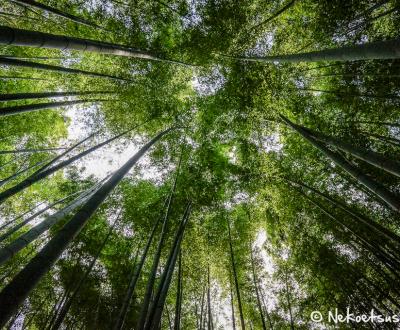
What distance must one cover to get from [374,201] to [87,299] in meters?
8.27

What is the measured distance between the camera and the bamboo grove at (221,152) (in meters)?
5.77

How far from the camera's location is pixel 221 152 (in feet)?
29.5

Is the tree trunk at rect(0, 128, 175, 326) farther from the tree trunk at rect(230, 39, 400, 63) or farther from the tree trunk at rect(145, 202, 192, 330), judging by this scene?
the tree trunk at rect(230, 39, 400, 63)

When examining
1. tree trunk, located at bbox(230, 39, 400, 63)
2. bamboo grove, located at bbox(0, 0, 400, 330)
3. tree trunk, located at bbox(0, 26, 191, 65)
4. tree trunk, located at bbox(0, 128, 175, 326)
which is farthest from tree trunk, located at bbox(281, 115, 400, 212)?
tree trunk, located at bbox(0, 26, 191, 65)

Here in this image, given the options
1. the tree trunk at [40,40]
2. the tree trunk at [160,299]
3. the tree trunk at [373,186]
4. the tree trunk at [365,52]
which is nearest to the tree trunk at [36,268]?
the tree trunk at [40,40]

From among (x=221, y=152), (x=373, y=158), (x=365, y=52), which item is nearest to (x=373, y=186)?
(x=373, y=158)

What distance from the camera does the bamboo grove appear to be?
5.77 m

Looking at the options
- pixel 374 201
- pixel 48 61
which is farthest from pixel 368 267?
pixel 48 61

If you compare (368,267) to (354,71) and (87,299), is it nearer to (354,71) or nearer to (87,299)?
(354,71)

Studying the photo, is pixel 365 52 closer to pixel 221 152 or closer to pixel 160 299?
pixel 160 299

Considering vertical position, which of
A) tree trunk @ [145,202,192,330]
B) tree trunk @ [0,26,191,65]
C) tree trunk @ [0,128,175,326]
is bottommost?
tree trunk @ [0,128,175,326]

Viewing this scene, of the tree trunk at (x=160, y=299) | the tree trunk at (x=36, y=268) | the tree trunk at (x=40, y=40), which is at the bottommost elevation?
the tree trunk at (x=36, y=268)

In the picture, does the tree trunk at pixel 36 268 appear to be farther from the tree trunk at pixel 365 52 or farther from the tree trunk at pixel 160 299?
the tree trunk at pixel 365 52

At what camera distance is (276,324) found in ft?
30.5
